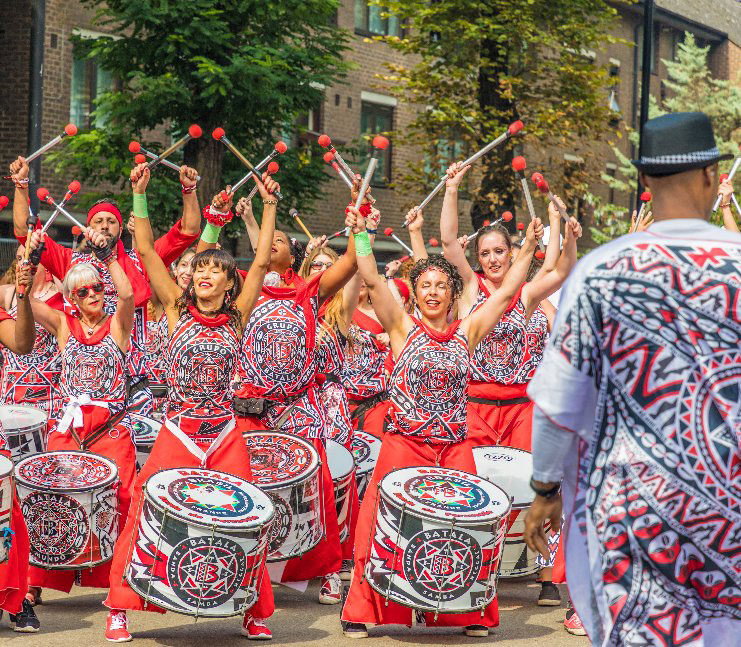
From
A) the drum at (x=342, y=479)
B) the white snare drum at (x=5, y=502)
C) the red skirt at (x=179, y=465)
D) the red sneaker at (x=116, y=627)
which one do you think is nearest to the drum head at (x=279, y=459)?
the red skirt at (x=179, y=465)

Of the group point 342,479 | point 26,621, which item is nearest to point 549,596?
point 342,479

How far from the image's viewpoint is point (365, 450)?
8312mm

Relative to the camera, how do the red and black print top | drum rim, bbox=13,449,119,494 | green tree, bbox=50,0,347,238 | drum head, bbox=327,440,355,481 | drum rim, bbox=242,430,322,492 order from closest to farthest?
drum rim, bbox=13,449,119,494 < the red and black print top < drum rim, bbox=242,430,322,492 < drum head, bbox=327,440,355,481 < green tree, bbox=50,0,347,238

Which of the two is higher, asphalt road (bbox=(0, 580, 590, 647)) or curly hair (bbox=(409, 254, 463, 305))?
curly hair (bbox=(409, 254, 463, 305))

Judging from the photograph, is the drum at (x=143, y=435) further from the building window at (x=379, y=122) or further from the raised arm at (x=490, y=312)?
the building window at (x=379, y=122)

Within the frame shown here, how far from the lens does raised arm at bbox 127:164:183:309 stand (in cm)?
664

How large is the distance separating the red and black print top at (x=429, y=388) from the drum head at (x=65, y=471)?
57.1 inches

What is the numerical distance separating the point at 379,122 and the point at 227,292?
21073mm

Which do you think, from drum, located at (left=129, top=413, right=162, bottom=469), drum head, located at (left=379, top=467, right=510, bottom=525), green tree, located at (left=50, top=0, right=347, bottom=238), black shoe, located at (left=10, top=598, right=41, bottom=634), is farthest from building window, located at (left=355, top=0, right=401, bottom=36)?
black shoe, located at (left=10, top=598, right=41, bottom=634)

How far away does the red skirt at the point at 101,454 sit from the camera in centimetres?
679

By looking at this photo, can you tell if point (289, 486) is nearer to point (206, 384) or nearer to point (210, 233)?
point (206, 384)

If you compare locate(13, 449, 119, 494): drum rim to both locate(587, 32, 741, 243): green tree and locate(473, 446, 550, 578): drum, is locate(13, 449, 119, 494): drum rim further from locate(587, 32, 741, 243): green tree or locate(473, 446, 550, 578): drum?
locate(587, 32, 741, 243): green tree

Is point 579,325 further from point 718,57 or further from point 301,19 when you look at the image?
point 718,57

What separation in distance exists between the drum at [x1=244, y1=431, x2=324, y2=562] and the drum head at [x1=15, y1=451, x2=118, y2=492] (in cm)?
74
